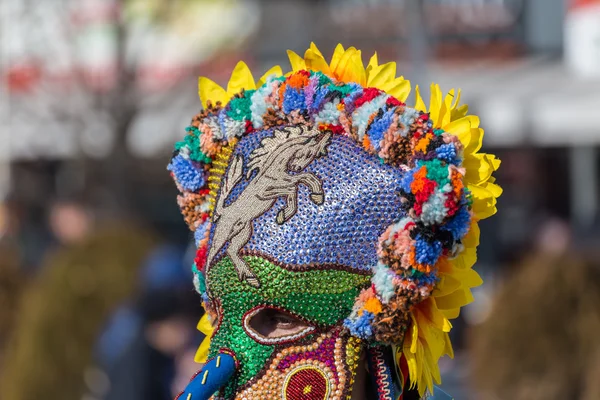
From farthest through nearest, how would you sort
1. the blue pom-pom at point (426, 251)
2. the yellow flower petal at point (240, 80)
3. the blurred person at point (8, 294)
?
the blurred person at point (8, 294) → the yellow flower petal at point (240, 80) → the blue pom-pom at point (426, 251)

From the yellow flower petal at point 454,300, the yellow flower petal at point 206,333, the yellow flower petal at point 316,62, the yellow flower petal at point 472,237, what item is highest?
the yellow flower petal at point 316,62

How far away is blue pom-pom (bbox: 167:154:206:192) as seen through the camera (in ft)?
7.91

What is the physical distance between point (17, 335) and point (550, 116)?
271 inches

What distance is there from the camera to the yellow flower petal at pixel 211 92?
249cm

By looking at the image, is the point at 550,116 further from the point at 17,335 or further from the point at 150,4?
the point at 17,335

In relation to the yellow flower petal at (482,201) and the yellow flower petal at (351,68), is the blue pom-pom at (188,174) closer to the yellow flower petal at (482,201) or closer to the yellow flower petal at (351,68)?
the yellow flower petal at (351,68)

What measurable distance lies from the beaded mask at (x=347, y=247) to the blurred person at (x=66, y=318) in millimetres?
3947

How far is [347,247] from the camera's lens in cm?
213

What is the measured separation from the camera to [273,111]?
234 centimetres

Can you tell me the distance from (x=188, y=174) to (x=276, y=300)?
438 mm

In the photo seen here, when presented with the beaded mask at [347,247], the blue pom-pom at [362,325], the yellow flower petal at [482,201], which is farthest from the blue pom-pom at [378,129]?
the blue pom-pom at [362,325]

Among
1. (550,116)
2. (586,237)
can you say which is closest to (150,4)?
(550,116)

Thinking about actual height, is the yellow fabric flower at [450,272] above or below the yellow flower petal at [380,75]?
below

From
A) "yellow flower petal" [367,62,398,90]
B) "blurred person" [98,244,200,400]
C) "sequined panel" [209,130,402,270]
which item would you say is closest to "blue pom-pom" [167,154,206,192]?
"sequined panel" [209,130,402,270]
